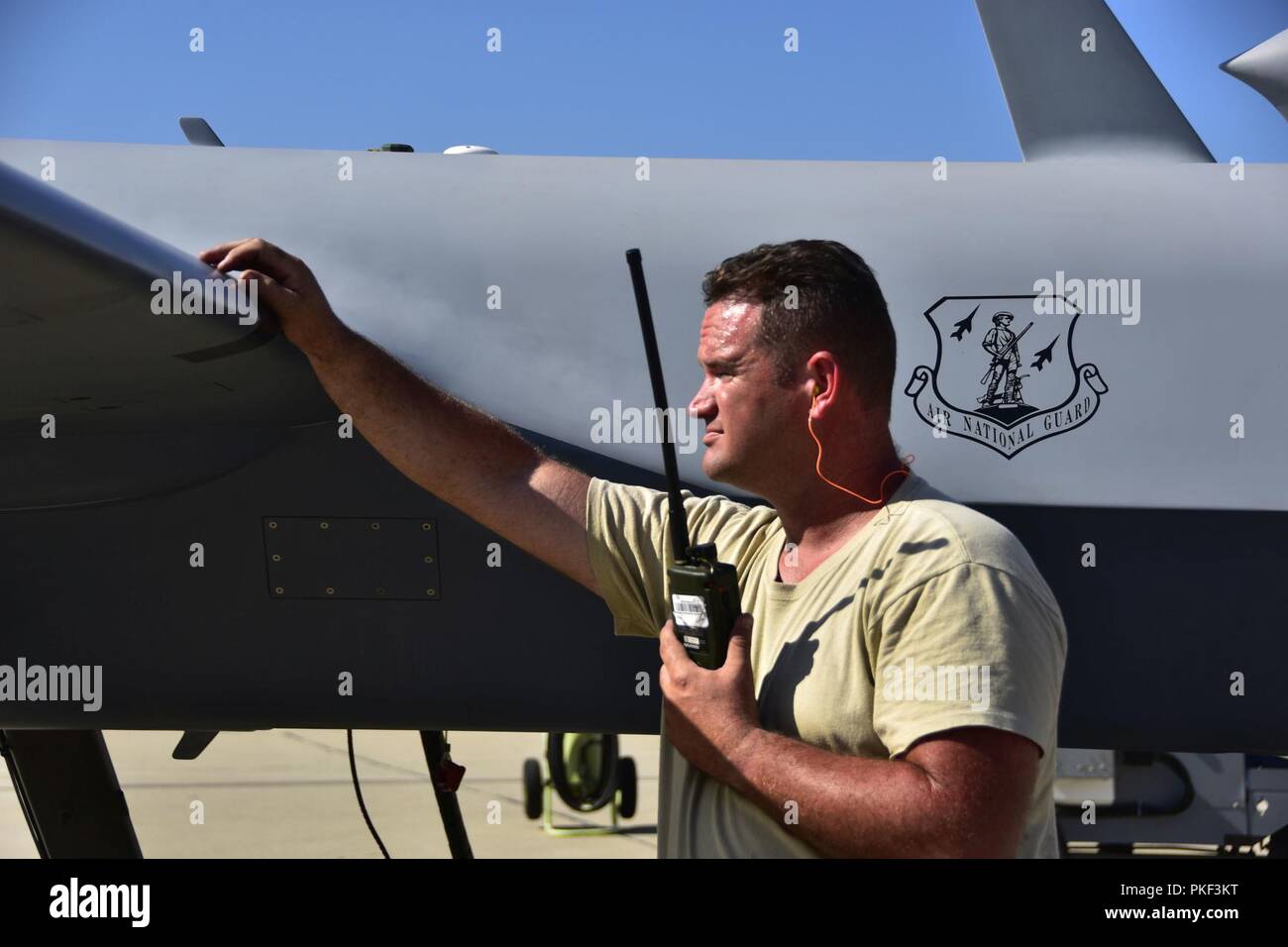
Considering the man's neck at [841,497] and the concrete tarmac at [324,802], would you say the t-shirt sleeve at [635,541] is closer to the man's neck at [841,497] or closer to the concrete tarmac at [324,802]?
the man's neck at [841,497]

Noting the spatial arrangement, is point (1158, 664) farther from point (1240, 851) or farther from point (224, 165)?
point (1240, 851)

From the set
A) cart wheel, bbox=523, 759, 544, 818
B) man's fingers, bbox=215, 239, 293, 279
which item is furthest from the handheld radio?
cart wheel, bbox=523, 759, 544, 818

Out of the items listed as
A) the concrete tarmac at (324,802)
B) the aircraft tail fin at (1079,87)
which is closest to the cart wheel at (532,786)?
the concrete tarmac at (324,802)

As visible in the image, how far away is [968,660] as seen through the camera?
1.96m

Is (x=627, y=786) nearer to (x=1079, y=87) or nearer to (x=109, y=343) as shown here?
(x=1079, y=87)

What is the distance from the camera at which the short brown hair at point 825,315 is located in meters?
2.27

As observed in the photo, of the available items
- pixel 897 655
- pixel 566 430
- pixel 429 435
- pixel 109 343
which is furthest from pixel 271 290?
pixel 897 655

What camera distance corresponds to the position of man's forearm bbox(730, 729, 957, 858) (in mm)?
1934

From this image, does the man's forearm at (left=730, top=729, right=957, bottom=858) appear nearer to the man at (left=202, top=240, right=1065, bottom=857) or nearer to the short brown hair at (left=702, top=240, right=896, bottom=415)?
the man at (left=202, top=240, right=1065, bottom=857)

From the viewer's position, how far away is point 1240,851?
25.1 ft

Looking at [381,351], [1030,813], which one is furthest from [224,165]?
[1030,813]

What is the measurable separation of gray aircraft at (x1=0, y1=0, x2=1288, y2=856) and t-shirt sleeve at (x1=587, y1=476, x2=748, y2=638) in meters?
0.39

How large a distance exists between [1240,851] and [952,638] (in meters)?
6.78

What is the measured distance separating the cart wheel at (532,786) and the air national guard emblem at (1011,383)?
7.23 metres
